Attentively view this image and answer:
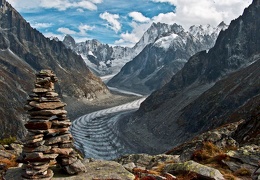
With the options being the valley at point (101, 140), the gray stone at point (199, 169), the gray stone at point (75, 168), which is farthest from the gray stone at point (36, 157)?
the valley at point (101, 140)

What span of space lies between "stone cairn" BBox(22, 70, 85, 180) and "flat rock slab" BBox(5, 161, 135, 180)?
1.63 ft

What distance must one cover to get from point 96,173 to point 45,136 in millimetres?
4144

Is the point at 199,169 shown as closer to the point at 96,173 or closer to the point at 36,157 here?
the point at 96,173

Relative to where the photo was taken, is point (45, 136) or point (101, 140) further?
point (101, 140)

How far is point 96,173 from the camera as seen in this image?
61.5 ft

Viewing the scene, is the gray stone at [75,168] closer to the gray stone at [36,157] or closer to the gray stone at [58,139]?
the gray stone at [36,157]

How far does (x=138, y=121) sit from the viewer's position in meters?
183

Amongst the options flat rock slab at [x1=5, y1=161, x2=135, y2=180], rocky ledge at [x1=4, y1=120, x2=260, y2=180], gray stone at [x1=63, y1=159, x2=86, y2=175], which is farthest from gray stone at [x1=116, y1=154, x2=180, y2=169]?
gray stone at [x1=63, y1=159, x2=86, y2=175]

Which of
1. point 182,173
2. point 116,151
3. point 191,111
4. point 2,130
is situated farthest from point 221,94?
point 182,173

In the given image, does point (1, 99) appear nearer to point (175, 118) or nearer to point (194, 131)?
point (175, 118)

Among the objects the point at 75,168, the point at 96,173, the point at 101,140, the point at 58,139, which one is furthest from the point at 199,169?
the point at 101,140

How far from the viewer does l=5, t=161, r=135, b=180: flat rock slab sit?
59.4 feet

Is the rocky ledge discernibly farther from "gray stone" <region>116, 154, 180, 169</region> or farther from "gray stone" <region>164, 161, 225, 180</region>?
"gray stone" <region>116, 154, 180, 169</region>

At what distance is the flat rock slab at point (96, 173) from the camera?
18103 mm
